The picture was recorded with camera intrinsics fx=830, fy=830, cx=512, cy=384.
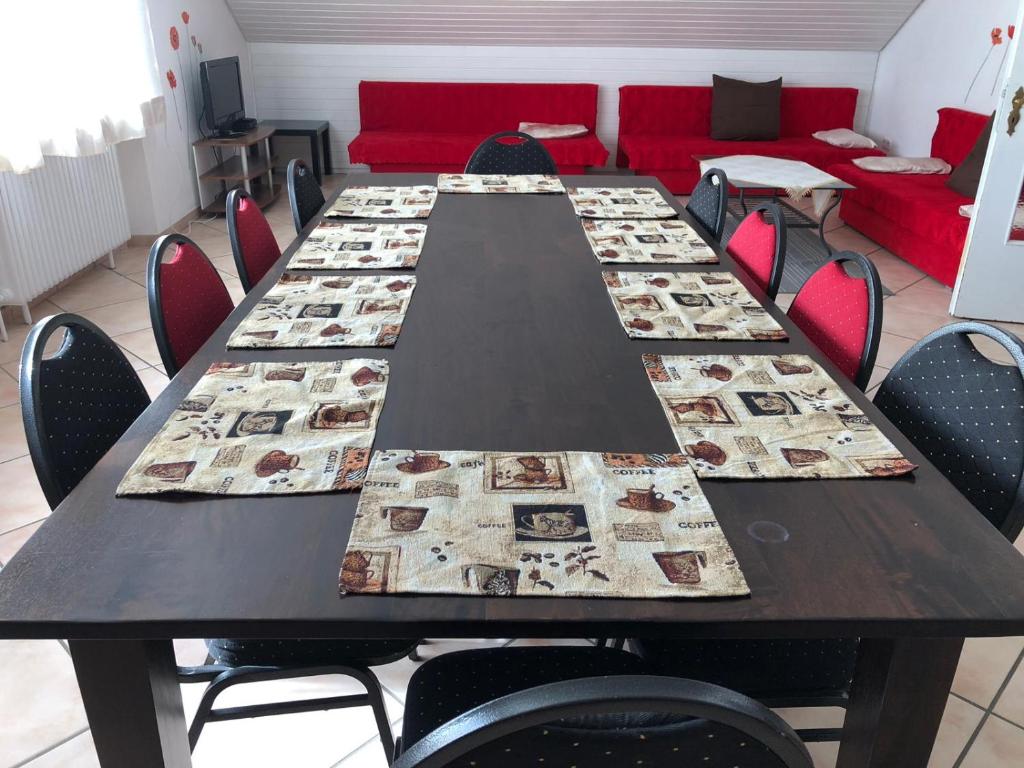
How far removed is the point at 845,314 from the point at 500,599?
3.74 feet

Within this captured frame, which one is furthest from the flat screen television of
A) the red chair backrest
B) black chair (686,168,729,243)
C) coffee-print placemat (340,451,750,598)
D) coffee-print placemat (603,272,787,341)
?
coffee-print placemat (340,451,750,598)

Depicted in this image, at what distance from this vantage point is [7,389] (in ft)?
9.50

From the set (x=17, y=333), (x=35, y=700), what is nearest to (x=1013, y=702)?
(x=35, y=700)

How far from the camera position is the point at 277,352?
4.92 ft

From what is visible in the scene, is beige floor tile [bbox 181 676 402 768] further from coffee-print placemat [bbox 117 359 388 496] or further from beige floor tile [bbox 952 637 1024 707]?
beige floor tile [bbox 952 637 1024 707]

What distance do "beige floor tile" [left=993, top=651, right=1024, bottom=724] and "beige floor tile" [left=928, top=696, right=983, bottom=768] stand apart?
0.05 meters

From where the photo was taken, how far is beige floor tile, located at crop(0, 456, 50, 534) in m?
2.22

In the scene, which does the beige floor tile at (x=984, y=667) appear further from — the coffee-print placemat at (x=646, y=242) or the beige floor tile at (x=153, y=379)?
the beige floor tile at (x=153, y=379)

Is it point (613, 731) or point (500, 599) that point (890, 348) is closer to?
point (500, 599)

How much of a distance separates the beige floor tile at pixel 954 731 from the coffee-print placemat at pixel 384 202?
5.74 ft

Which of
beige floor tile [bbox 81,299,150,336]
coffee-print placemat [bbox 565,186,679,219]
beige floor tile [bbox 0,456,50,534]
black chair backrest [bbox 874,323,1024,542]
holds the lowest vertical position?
beige floor tile [bbox 0,456,50,534]

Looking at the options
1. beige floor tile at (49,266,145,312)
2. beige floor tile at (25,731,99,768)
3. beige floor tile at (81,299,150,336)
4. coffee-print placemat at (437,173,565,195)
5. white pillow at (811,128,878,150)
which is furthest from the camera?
white pillow at (811,128,878,150)

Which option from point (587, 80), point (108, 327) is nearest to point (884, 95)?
point (587, 80)

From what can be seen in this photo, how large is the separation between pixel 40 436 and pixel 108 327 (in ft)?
8.19
